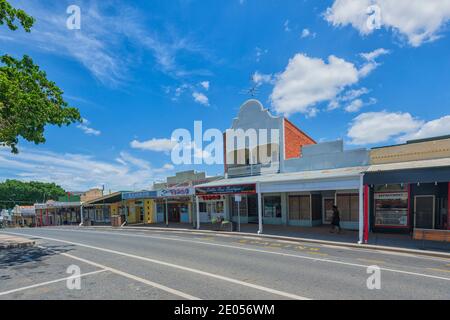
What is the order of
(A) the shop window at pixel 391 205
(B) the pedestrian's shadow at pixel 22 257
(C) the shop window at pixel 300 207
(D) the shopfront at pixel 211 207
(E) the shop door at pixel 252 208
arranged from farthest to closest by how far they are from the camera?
(D) the shopfront at pixel 211 207
(E) the shop door at pixel 252 208
(C) the shop window at pixel 300 207
(A) the shop window at pixel 391 205
(B) the pedestrian's shadow at pixel 22 257

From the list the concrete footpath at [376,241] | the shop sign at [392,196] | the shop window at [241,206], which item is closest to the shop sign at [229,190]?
the concrete footpath at [376,241]

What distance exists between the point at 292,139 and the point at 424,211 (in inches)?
401

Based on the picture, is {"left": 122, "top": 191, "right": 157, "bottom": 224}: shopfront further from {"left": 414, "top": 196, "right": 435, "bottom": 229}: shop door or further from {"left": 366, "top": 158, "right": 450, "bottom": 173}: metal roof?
{"left": 414, "top": 196, "right": 435, "bottom": 229}: shop door

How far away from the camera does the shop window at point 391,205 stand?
14.8 m

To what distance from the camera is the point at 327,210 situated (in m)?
18.8

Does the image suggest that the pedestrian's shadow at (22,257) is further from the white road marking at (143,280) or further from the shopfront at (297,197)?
the shopfront at (297,197)

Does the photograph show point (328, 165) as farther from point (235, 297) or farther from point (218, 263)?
point (235, 297)

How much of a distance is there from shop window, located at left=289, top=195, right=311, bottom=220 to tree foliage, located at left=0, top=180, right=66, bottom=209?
86.2 meters

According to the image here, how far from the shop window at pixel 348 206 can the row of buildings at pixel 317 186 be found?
6 centimetres

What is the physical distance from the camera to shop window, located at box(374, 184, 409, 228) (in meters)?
14.8

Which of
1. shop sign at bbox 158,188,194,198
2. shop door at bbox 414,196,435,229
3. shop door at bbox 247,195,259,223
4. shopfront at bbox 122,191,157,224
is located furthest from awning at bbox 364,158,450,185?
shopfront at bbox 122,191,157,224

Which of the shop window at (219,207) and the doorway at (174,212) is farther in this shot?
the doorway at (174,212)

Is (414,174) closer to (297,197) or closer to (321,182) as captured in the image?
(321,182)
